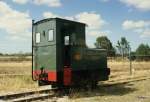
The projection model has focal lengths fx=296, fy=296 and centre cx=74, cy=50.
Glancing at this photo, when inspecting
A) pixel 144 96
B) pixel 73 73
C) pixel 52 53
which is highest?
pixel 52 53

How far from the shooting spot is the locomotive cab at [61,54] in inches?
524

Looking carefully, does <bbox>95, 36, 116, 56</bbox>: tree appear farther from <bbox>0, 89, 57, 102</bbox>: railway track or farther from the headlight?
<bbox>0, 89, 57, 102</bbox>: railway track

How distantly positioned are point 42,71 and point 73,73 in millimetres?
1520

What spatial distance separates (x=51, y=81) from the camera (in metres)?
13.5

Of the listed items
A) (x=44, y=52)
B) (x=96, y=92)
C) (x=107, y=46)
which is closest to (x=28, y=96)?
(x=44, y=52)

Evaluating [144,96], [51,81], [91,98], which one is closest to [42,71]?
[51,81]

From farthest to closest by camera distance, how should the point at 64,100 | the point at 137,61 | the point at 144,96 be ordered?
the point at 137,61
the point at 144,96
the point at 64,100

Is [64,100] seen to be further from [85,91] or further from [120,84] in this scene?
[120,84]

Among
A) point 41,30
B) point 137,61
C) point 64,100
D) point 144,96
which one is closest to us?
point 64,100

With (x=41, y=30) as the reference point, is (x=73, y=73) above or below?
below

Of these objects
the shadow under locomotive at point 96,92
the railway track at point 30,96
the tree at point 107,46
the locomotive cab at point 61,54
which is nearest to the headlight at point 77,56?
the locomotive cab at point 61,54

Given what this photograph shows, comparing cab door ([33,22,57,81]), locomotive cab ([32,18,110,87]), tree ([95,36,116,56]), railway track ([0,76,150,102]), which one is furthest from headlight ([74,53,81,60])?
tree ([95,36,116,56])

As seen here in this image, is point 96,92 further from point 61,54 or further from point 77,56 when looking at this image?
point 61,54

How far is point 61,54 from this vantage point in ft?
44.1
